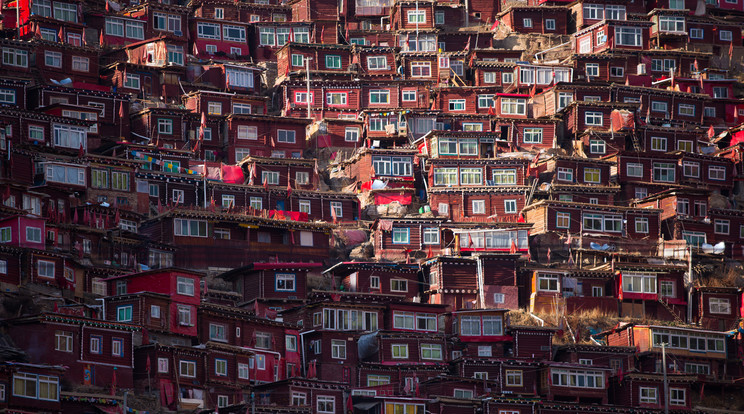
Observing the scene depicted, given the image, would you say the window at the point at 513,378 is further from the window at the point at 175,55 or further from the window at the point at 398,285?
the window at the point at 175,55

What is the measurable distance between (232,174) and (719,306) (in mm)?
37355

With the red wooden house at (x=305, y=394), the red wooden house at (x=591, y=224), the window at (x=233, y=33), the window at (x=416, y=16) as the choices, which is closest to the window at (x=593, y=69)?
the window at (x=416, y=16)

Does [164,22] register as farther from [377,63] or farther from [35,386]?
[35,386]

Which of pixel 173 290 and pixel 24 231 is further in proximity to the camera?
pixel 24 231

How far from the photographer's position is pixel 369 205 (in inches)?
4026

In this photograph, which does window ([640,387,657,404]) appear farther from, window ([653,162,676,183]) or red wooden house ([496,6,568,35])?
red wooden house ([496,6,568,35])

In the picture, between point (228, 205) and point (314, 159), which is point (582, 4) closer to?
point (314, 159)

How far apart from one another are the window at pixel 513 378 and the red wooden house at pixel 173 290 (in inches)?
773

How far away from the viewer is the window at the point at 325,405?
73.8m

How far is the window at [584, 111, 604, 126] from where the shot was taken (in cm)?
11250

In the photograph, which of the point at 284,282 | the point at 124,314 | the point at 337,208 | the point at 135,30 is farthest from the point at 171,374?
the point at 135,30

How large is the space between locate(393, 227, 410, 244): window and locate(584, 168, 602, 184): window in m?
18.2

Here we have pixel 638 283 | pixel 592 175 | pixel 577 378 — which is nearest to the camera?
pixel 577 378

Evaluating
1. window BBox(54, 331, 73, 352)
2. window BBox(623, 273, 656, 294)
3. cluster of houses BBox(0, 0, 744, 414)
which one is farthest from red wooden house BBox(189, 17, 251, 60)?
window BBox(54, 331, 73, 352)
